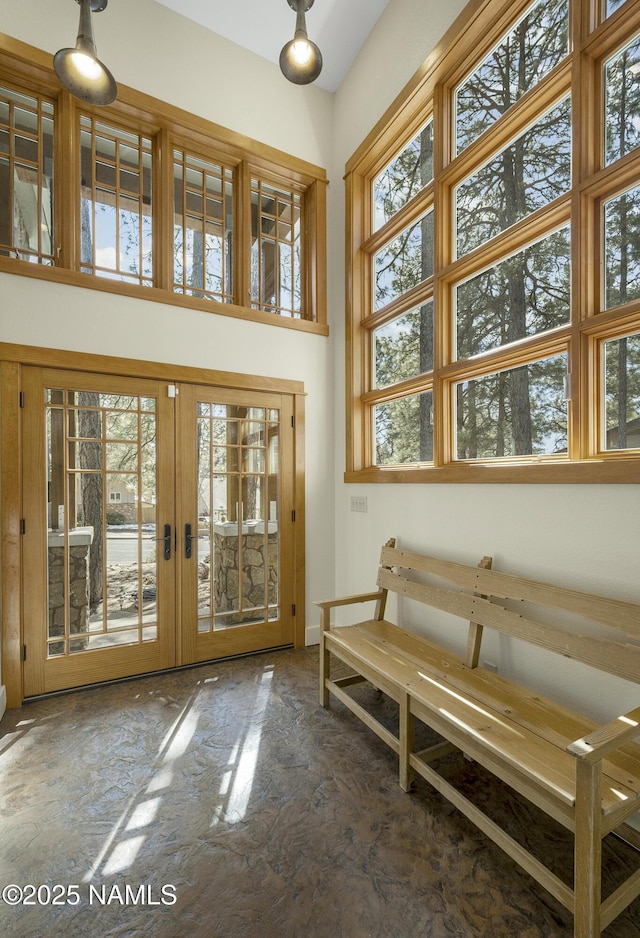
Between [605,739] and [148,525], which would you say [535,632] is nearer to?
[605,739]

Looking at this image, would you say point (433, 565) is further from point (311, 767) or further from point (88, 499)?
point (88, 499)

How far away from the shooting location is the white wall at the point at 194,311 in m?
2.79

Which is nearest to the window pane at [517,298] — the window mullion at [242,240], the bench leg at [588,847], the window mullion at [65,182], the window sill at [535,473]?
the window sill at [535,473]

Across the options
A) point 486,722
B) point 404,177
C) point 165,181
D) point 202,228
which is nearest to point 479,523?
point 486,722

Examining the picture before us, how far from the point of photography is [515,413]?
235 centimetres

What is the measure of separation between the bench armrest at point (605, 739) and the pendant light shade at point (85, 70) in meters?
3.10

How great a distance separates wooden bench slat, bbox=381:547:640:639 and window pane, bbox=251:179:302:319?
7.91 feet

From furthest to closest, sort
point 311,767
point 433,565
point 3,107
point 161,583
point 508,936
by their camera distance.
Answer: point 161,583 → point 3,107 → point 433,565 → point 311,767 → point 508,936

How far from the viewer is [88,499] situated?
2926 millimetres

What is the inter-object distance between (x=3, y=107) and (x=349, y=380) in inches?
118

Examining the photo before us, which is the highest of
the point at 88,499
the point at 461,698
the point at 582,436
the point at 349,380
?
the point at 349,380

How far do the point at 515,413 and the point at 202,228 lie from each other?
9.22 feet

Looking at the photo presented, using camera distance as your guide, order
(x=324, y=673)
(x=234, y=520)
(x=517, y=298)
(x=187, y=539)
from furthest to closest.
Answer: (x=234, y=520) → (x=187, y=539) → (x=324, y=673) → (x=517, y=298)

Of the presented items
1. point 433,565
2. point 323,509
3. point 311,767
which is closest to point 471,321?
point 433,565
